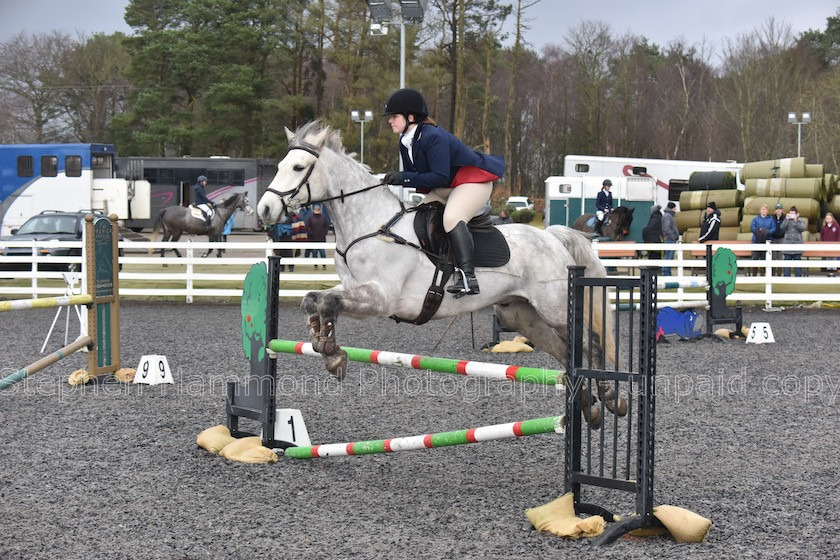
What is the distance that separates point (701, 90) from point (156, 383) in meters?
47.6

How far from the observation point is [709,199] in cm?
2309

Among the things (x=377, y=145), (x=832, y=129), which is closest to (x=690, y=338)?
(x=832, y=129)

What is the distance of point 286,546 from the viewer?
3898 millimetres

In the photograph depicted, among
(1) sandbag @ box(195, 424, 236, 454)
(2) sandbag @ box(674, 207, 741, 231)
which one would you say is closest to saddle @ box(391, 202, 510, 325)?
(1) sandbag @ box(195, 424, 236, 454)

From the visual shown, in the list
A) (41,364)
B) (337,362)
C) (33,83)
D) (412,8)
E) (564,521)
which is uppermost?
(33,83)

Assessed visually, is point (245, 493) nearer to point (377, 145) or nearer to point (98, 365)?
point (98, 365)

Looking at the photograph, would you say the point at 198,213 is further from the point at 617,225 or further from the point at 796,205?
the point at 796,205

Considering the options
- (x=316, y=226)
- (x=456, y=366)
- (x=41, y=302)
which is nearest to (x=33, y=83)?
(x=316, y=226)

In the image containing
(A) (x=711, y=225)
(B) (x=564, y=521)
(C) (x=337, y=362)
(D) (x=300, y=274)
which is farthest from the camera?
(A) (x=711, y=225)

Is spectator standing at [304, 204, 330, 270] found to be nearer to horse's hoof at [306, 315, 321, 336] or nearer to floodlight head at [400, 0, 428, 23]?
floodlight head at [400, 0, 428, 23]

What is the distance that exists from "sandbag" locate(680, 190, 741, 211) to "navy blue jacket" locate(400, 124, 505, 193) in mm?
18318

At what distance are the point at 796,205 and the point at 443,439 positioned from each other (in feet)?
62.5

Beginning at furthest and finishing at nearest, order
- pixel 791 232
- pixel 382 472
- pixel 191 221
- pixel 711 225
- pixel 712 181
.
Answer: pixel 712 181, pixel 191 221, pixel 791 232, pixel 711 225, pixel 382 472

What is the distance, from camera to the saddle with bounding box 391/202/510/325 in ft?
18.8
